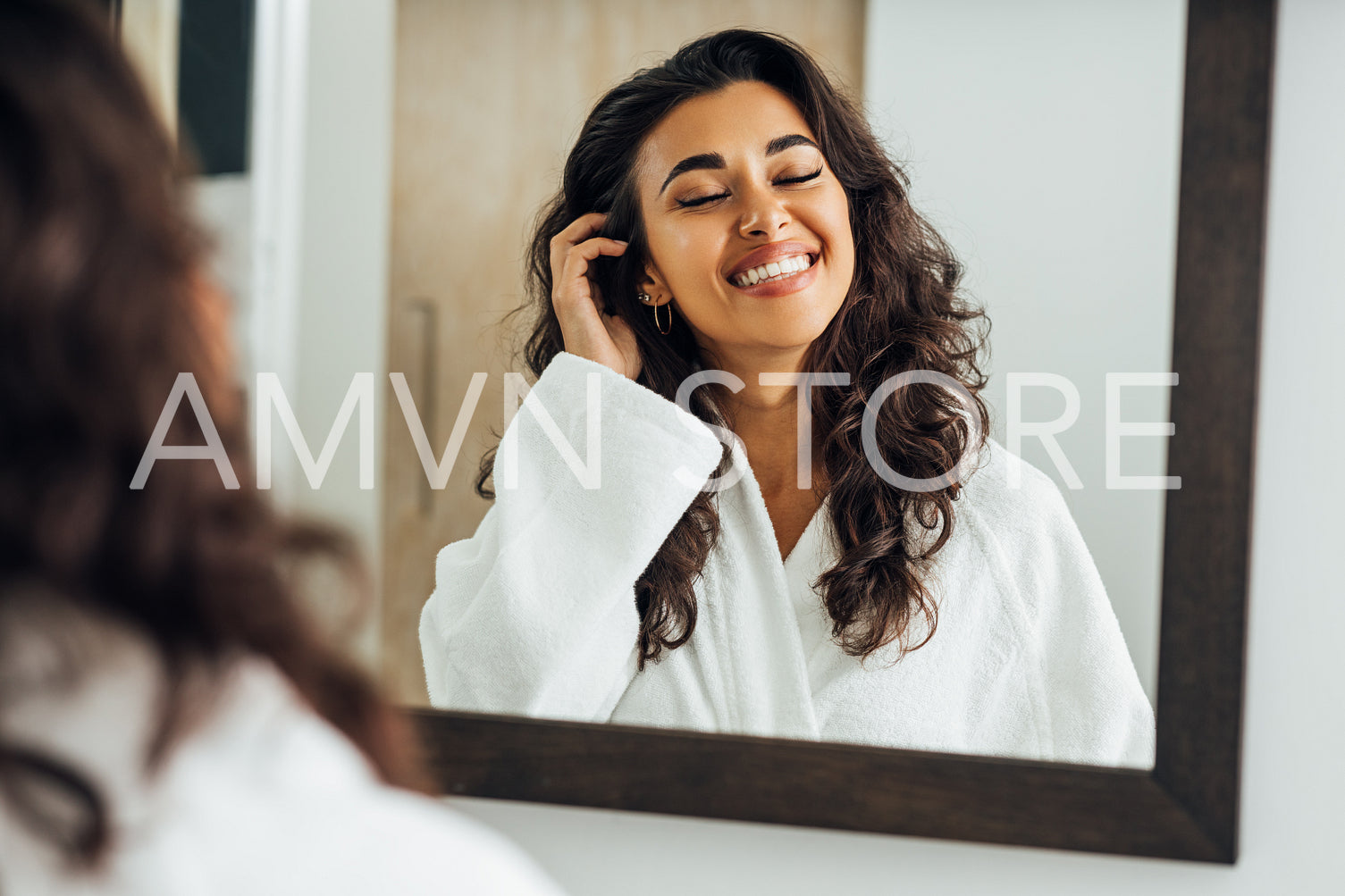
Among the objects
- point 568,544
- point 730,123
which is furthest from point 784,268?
point 568,544

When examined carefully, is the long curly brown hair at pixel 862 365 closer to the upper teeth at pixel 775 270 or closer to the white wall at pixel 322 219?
the upper teeth at pixel 775 270

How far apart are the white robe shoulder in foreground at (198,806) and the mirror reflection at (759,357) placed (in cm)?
40

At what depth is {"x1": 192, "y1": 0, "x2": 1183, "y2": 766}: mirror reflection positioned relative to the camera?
2.23 ft

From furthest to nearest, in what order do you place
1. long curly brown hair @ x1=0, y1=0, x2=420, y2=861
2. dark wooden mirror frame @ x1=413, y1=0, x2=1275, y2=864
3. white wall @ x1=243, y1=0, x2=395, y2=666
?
white wall @ x1=243, y1=0, x2=395, y2=666 → dark wooden mirror frame @ x1=413, y1=0, x2=1275, y2=864 → long curly brown hair @ x1=0, y1=0, x2=420, y2=861

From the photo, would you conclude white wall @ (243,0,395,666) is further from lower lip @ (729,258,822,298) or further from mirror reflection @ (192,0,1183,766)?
lower lip @ (729,258,822,298)

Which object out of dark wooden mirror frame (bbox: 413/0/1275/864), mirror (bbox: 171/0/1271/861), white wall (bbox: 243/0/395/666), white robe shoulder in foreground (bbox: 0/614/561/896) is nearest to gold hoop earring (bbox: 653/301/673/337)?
mirror (bbox: 171/0/1271/861)

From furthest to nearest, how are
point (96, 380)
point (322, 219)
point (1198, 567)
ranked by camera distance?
point (322, 219) → point (1198, 567) → point (96, 380)

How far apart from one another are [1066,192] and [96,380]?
606 mm

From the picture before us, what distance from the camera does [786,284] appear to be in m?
0.72

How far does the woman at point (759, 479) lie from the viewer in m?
0.69

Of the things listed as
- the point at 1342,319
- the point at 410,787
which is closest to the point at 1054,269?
the point at 1342,319

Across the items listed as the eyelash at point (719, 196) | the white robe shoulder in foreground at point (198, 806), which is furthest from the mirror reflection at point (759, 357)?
the white robe shoulder in foreground at point (198, 806)

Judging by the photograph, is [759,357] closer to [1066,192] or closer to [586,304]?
[586,304]

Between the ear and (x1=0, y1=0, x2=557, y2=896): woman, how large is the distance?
0.44 meters
